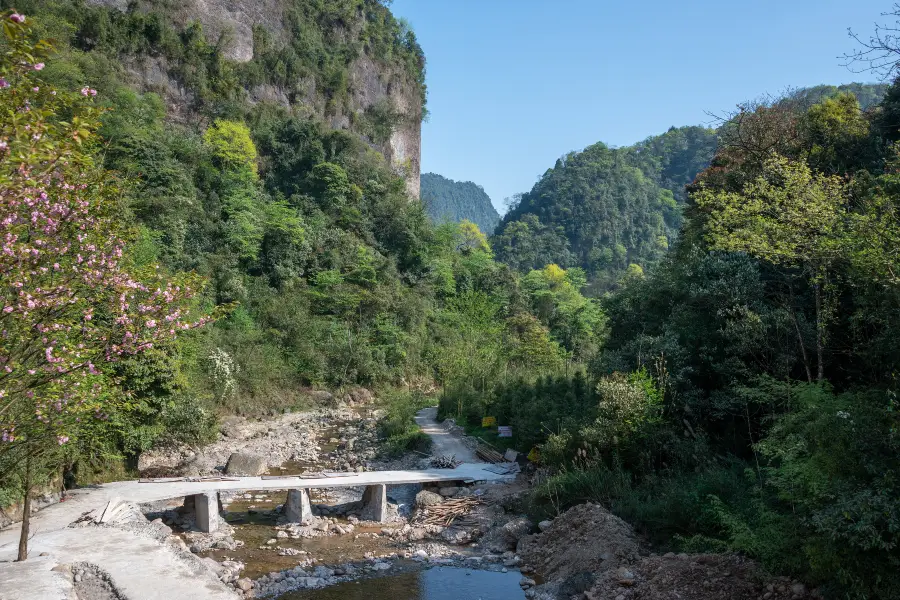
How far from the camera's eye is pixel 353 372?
2909 cm

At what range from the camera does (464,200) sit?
15150 cm

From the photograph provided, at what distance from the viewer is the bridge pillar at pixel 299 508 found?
12.1m

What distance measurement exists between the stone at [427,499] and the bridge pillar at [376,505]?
32.2 inches

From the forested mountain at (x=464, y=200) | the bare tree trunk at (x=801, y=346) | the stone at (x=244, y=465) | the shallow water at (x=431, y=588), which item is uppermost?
the forested mountain at (x=464, y=200)

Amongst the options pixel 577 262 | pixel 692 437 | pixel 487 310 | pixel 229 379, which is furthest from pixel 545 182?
pixel 692 437

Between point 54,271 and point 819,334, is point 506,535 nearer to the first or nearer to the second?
point 819,334

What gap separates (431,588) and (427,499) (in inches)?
151

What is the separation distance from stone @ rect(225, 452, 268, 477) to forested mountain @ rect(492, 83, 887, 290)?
168ft

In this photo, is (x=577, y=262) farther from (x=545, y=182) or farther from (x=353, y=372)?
(x=353, y=372)

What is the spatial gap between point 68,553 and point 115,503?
2172mm

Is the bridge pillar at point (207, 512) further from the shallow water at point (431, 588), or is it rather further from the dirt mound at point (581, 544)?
the dirt mound at point (581, 544)

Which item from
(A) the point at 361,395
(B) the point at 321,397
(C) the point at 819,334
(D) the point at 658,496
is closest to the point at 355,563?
(D) the point at 658,496

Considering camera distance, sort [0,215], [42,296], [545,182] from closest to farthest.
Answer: [0,215]
[42,296]
[545,182]

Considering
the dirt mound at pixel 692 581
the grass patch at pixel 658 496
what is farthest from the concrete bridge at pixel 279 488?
the dirt mound at pixel 692 581
